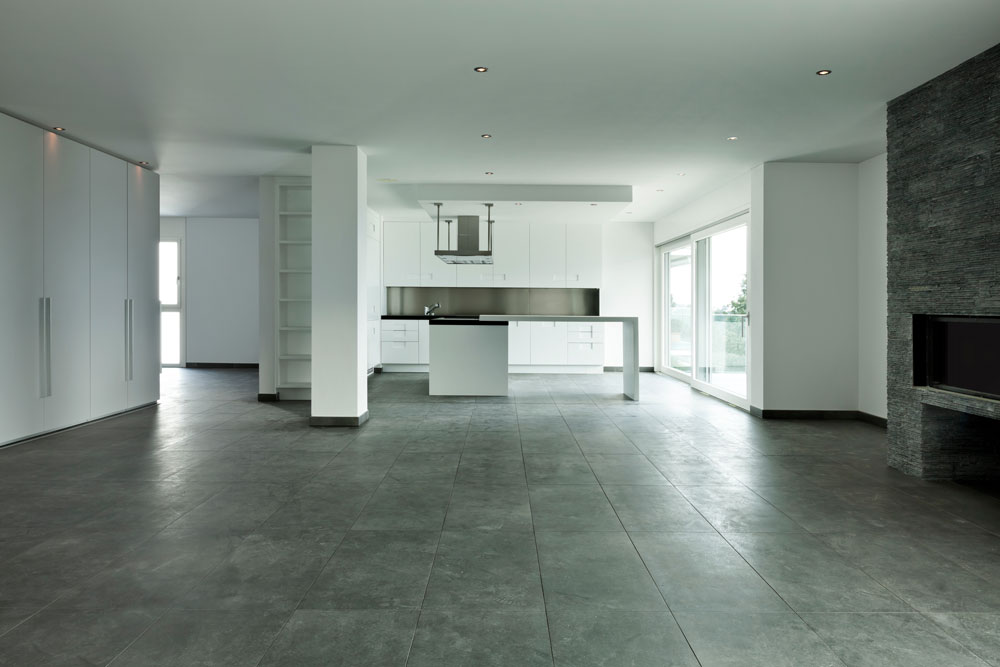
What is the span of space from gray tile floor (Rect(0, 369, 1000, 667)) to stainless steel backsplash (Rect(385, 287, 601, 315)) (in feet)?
20.1

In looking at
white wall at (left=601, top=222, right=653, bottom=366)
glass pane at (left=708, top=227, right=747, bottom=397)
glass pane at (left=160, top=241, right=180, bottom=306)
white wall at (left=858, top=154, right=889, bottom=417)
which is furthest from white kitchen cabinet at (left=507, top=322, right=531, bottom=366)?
glass pane at (left=160, top=241, right=180, bottom=306)

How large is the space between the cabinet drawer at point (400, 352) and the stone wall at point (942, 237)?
24.9ft

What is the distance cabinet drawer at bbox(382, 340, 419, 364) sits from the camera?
10.9 m

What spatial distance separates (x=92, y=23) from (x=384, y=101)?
1.87m

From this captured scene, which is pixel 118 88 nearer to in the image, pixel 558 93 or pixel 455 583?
pixel 558 93

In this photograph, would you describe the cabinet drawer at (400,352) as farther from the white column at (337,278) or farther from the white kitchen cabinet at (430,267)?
the white column at (337,278)

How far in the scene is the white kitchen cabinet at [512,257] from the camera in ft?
35.8

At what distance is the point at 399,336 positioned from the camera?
35.7ft

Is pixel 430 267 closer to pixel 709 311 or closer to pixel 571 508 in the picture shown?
pixel 709 311

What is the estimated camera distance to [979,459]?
4.25 meters

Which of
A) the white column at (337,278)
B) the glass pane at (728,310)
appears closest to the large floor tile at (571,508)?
the white column at (337,278)

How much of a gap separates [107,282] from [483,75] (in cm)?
454

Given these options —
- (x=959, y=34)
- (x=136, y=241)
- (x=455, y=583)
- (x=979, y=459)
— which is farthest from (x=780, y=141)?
(x=136, y=241)

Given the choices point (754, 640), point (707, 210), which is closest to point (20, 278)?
point (754, 640)
